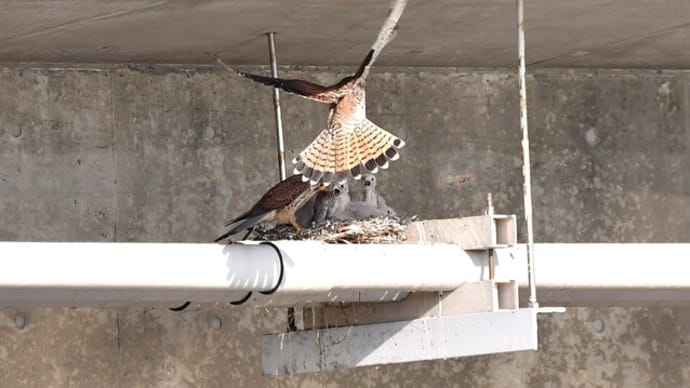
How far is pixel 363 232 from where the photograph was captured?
888 cm

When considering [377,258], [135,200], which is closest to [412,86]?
[135,200]

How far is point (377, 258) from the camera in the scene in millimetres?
8266

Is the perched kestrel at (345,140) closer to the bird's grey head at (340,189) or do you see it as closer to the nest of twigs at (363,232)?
the nest of twigs at (363,232)

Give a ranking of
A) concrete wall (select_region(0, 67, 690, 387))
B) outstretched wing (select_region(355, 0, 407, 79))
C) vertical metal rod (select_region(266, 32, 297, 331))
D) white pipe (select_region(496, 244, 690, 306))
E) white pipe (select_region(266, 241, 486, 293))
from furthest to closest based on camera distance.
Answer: concrete wall (select_region(0, 67, 690, 387)), vertical metal rod (select_region(266, 32, 297, 331)), white pipe (select_region(496, 244, 690, 306)), outstretched wing (select_region(355, 0, 407, 79)), white pipe (select_region(266, 241, 486, 293))

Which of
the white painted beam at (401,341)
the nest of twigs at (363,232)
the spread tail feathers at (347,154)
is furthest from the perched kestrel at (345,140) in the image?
the white painted beam at (401,341)

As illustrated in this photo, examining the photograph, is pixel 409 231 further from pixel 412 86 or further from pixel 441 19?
pixel 412 86

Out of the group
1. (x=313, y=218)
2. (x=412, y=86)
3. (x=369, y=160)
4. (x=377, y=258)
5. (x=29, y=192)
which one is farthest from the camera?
(x=412, y=86)

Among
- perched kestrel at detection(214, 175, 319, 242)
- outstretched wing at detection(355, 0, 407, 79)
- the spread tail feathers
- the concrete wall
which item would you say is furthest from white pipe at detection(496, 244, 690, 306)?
the concrete wall

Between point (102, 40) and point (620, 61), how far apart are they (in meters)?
3.03

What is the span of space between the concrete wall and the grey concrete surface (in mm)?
235

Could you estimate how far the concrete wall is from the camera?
33.4 feet

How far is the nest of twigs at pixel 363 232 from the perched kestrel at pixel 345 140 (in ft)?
0.70

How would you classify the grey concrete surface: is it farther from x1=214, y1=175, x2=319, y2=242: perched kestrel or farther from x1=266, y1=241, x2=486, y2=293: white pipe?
x1=266, y1=241, x2=486, y2=293: white pipe

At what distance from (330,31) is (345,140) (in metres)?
0.83
